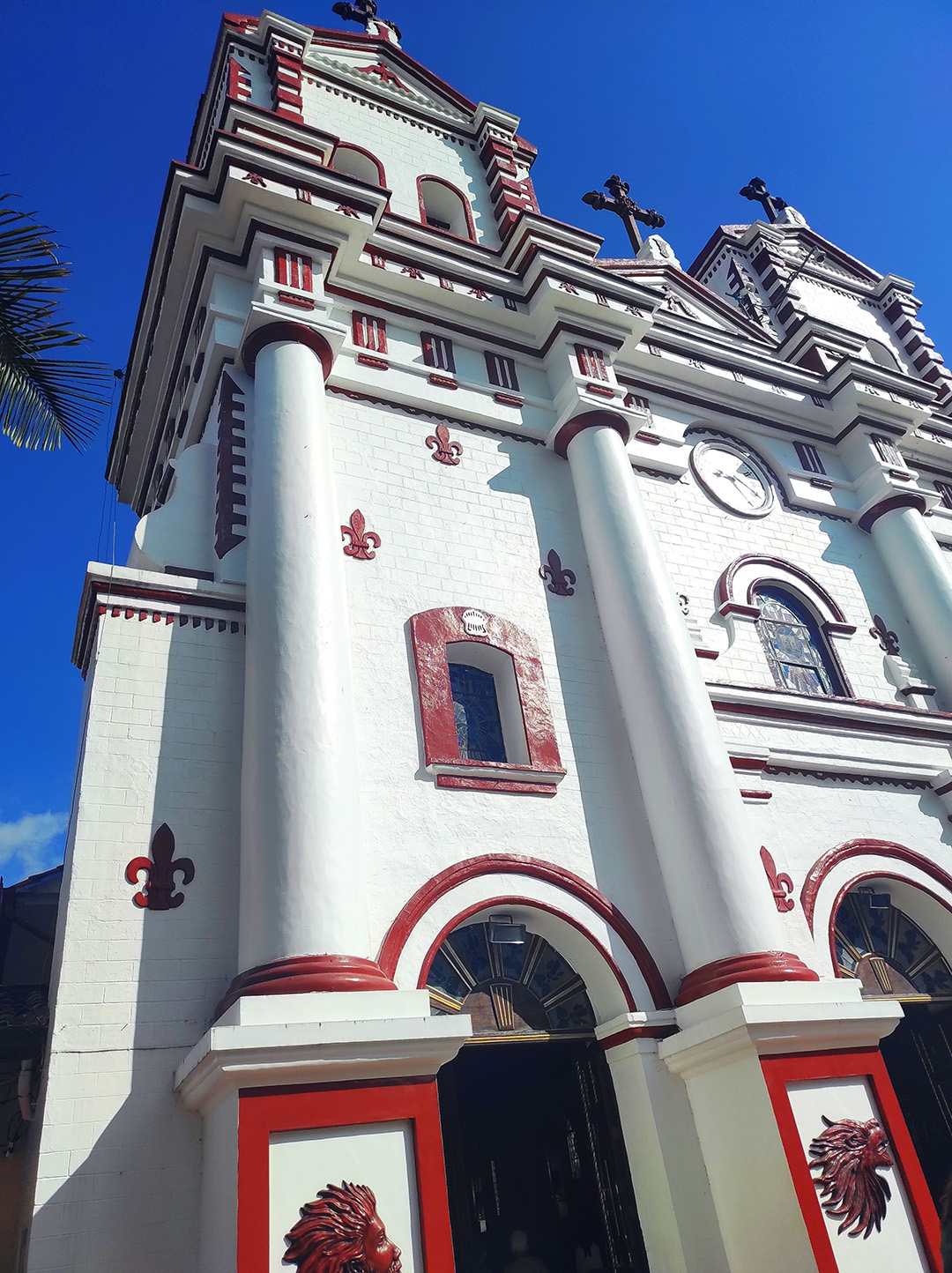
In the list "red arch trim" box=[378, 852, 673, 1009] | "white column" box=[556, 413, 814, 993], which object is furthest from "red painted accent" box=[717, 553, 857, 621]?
"red arch trim" box=[378, 852, 673, 1009]

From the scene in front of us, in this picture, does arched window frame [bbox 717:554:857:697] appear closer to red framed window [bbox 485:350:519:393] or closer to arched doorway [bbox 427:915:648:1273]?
red framed window [bbox 485:350:519:393]

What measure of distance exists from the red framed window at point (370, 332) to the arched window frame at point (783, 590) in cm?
492

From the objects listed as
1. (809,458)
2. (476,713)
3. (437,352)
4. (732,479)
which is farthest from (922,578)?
(476,713)

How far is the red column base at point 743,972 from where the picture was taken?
23.8 feet

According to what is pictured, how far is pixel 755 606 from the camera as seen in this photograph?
37.3 feet

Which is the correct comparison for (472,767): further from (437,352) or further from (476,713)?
(437,352)

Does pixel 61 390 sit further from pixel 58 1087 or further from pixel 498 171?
pixel 498 171

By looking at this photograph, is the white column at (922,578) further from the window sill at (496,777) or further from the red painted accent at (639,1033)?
the red painted accent at (639,1033)

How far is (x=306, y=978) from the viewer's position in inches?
227

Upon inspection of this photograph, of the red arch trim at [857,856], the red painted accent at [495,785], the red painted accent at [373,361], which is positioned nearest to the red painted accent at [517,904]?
the red painted accent at [495,785]

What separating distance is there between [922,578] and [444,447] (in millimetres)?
6985

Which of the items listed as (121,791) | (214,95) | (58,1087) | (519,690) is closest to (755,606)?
(519,690)

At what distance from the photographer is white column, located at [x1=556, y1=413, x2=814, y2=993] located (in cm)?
771

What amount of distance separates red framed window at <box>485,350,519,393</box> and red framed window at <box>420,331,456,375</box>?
495 millimetres
